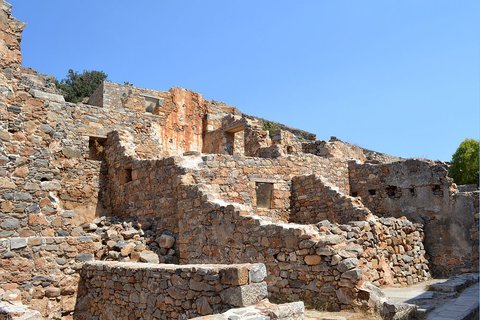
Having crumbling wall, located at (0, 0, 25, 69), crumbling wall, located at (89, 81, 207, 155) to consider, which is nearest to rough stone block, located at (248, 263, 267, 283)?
crumbling wall, located at (0, 0, 25, 69)

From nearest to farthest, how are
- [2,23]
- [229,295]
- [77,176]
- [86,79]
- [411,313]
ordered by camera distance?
[229,295]
[411,313]
[2,23]
[77,176]
[86,79]

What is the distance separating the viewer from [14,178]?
22.0ft

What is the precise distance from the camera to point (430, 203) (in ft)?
41.0

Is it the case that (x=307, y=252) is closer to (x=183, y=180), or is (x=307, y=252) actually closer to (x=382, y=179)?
(x=183, y=180)

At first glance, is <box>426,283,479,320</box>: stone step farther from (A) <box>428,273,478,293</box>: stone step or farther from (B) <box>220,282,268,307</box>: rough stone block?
(B) <box>220,282,268,307</box>: rough stone block

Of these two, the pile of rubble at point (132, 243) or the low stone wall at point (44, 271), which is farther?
the pile of rubble at point (132, 243)

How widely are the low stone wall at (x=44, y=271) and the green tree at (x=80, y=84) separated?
24572 mm

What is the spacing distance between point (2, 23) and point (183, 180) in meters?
4.68

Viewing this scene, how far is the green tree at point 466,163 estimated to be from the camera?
2780 centimetres

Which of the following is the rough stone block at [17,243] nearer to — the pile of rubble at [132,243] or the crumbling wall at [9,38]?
the pile of rubble at [132,243]

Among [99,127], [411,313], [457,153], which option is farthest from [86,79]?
[411,313]

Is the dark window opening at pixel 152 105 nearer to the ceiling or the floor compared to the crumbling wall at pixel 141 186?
nearer to the ceiling

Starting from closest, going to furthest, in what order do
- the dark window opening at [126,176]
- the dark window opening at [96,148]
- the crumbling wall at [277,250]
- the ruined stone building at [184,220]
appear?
the ruined stone building at [184,220] → the crumbling wall at [277,250] → the dark window opening at [126,176] → the dark window opening at [96,148]

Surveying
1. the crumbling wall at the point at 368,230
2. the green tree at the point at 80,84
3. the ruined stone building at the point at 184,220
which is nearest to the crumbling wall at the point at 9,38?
the ruined stone building at the point at 184,220
